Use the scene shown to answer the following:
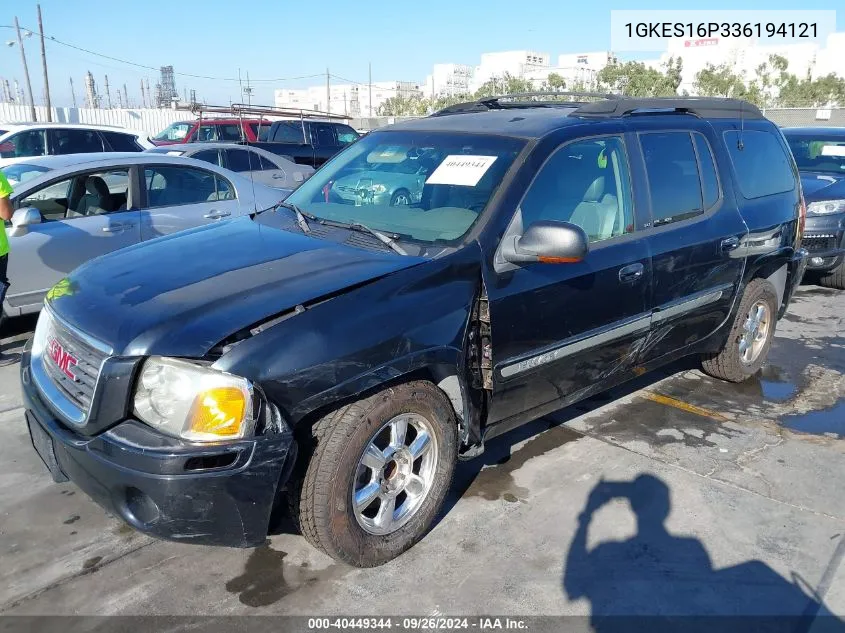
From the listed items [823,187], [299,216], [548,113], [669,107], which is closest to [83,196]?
[299,216]

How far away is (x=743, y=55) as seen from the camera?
2638 inches

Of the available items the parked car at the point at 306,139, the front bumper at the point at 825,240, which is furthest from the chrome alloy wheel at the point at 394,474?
the parked car at the point at 306,139

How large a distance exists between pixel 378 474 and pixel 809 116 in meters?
30.5

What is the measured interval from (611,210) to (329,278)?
1.74 m

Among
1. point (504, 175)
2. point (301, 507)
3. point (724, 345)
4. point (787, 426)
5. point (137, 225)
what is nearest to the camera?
point (301, 507)

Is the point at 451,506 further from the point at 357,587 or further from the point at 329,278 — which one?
the point at 329,278

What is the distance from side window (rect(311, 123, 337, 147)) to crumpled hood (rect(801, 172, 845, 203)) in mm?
10652

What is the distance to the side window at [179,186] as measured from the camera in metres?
6.61

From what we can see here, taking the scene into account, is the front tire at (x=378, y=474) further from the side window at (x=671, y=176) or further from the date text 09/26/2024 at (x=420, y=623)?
the side window at (x=671, y=176)

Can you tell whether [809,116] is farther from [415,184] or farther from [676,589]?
[676,589]

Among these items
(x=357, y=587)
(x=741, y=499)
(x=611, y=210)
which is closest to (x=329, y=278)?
(x=357, y=587)

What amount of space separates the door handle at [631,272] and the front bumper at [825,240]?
5.19m

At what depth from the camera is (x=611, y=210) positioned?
12.3ft

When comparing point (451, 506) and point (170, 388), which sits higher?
point (170, 388)
